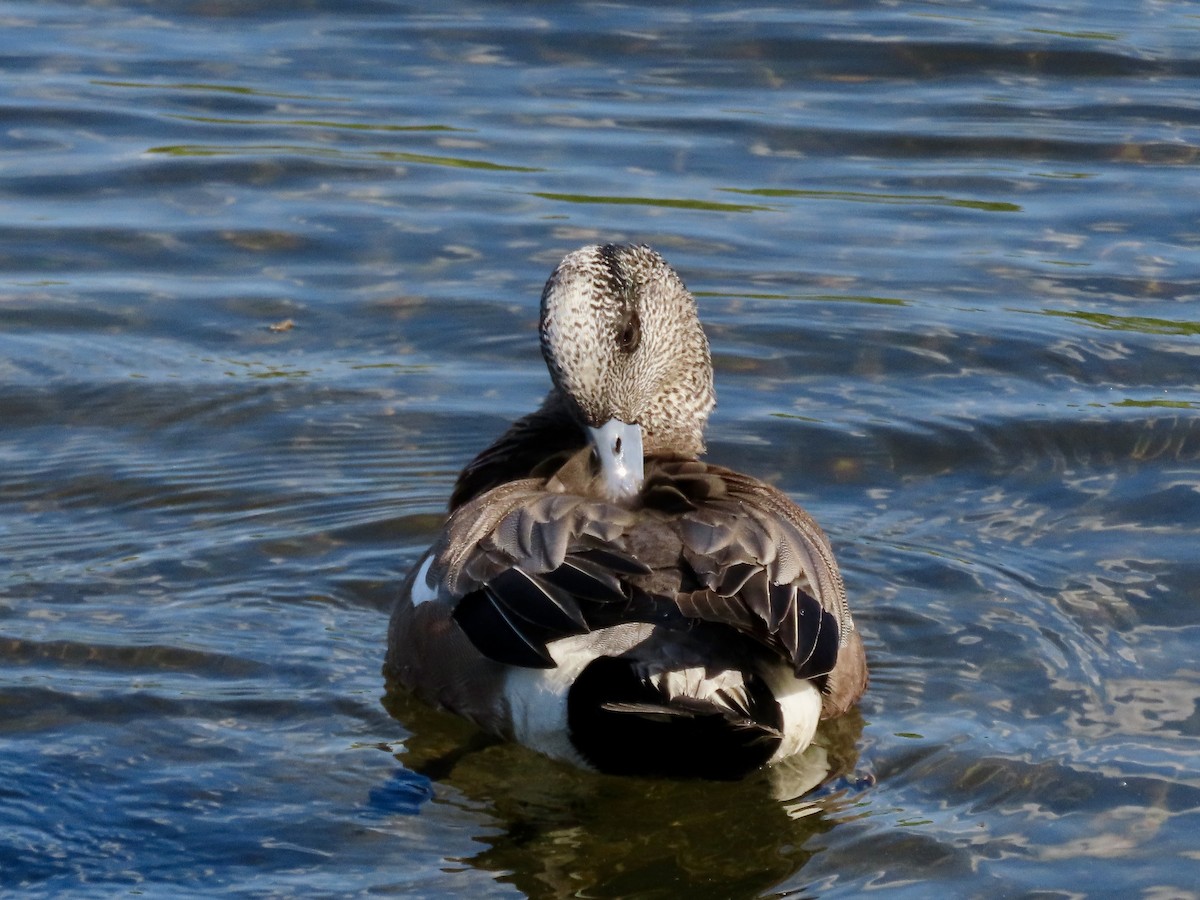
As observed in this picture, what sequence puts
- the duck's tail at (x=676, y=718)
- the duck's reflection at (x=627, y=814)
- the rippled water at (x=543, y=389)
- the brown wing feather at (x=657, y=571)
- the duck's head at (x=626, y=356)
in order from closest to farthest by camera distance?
1. the duck's tail at (x=676, y=718)
2. the brown wing feather at (x=657, y=571)
3. the duck's reflection at (x=627, y=814)
4. the rippled water at (x=543, y=389)
5. the duck's head at (x=626, y=356)

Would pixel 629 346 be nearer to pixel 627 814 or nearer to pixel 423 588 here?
pixel 423 588

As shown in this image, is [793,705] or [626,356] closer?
[793,705]

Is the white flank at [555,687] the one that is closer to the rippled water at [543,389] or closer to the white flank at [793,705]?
the rippled water at [543,389]

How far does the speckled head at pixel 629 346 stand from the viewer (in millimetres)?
6277

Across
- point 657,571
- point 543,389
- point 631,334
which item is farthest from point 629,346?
point 543,389

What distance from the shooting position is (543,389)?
877 centimetres

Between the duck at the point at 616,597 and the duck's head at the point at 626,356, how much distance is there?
0.4 inches

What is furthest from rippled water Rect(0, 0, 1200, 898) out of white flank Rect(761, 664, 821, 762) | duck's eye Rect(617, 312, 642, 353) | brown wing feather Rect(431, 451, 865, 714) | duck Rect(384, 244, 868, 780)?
duck's eye Rect(617, 312, 642, 353)

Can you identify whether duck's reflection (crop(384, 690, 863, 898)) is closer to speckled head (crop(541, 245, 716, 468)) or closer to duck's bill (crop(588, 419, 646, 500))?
duck's bill (crop(588, 419, 646, 500))

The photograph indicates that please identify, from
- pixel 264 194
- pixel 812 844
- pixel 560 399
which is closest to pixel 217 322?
pixel 264 194

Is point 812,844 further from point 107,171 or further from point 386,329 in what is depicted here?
point 107,171

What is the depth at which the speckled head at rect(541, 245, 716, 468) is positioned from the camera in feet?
20.6

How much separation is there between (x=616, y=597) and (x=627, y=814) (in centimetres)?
89

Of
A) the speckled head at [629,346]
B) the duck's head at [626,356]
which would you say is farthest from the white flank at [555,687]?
the speckled head at [629,346]
